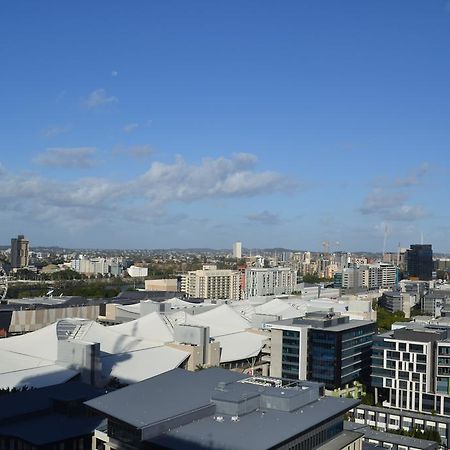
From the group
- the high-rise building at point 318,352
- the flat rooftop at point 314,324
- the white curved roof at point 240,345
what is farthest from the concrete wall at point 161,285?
the high-rise building at point 318,352

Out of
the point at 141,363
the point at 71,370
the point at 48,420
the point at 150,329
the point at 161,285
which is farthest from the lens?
the point at 161,285

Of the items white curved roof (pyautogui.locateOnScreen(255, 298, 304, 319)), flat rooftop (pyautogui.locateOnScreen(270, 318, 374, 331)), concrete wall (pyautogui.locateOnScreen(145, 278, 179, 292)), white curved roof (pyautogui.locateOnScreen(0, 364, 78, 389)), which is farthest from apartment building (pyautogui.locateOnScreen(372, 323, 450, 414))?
concrete wall (pyautogui.locateOnScreen(145, 278, 179, 292))

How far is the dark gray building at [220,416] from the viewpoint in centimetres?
1116

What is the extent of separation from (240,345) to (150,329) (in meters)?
4.08

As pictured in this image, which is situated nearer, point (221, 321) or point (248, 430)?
point (248, 430)

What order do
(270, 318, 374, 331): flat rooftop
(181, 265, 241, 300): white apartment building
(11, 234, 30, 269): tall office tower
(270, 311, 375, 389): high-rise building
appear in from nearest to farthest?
(270, 311, 375, 389): high-rise building → (270, 318, 374, 331): flat rooftop → (181, 265, 241, 300): white apartment building → (11, 234, 30, 269): tall office tower

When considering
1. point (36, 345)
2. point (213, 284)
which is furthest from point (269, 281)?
point (36, 345)

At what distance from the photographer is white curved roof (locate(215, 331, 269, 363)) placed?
2681 cm

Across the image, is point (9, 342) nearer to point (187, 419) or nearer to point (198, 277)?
point (187, 419)

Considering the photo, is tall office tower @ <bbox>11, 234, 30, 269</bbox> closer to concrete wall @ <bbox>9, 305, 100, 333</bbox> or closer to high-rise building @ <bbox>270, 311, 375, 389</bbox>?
concrete wall @ <bbox>9, 305, 100, 333</bbox>

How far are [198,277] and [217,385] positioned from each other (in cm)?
4636

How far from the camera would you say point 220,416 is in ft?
40.0

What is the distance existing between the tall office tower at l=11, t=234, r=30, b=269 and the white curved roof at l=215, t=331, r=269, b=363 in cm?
6651

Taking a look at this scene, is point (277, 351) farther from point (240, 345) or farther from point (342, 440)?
point (342, 440)
